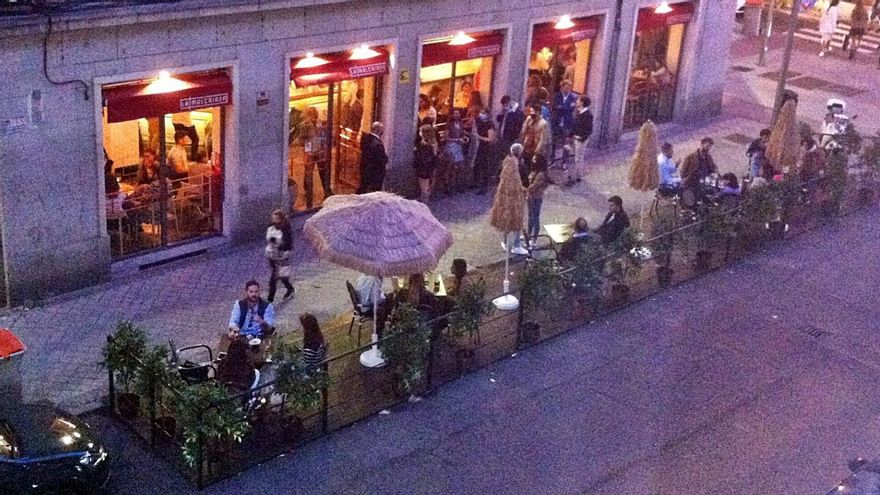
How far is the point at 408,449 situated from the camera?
12906 mm

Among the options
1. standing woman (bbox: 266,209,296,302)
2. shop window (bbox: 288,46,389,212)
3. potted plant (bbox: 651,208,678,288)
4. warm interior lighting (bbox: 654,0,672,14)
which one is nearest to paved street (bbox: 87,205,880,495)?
potted plant (bbox: 651,208,678,288)

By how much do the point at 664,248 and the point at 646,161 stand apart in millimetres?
1406

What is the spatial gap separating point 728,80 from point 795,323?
1463 centimetres

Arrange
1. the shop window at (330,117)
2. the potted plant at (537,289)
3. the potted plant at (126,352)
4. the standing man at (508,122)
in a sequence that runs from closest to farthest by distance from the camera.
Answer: the potted plant at (126,352) → the potted plant at (537,289) → the shop window at (330,117) → the standing man at (508,122)

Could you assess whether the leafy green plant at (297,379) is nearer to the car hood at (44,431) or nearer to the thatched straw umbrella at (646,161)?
the car hood at (44,431)

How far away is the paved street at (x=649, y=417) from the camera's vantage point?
1248 centimetres

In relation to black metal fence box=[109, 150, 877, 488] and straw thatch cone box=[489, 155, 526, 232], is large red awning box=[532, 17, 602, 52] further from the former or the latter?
straw thatch cone box=[489, 155, 526, 232]

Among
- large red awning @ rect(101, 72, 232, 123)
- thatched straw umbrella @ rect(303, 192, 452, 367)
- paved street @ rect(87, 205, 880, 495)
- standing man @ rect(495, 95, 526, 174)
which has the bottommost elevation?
paved street @ rect(87, 205, 880, 495)

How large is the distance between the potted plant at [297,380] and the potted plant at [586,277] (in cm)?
447

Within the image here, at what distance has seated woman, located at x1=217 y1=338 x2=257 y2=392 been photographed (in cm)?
1255

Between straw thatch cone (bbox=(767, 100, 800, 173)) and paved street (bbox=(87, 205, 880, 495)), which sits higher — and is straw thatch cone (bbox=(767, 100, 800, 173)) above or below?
above

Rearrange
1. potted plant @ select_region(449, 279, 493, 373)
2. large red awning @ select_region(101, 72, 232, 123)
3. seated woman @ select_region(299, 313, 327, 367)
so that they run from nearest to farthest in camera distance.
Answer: seated woman @ select_region(299, 313, 327, 367)
potted plant @ select_region(449, 279, 493, 373)
large red awning @ select_region(101, 72, 232, 123)

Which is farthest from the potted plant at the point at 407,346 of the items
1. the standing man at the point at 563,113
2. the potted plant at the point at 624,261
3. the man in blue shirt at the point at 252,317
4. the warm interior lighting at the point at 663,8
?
the warm interior lighting at the point at 663,8

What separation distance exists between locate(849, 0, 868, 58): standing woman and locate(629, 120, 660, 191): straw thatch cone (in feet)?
60.3
